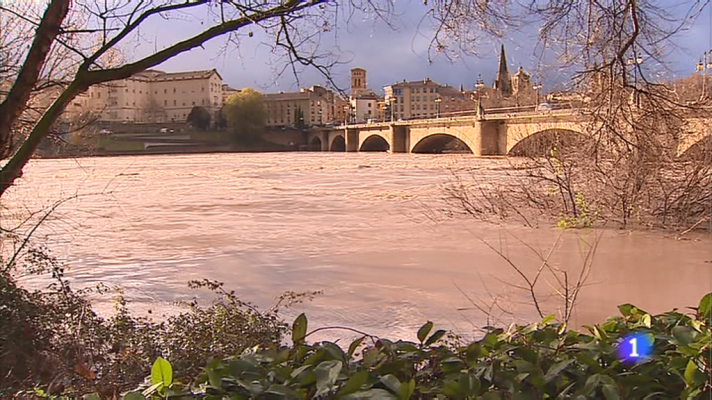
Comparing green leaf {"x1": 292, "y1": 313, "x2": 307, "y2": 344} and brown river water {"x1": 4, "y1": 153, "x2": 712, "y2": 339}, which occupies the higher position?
green leaf {"x1": 292, "y1": 313, "x2": 307, "y2": 344}

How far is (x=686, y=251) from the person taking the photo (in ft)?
32.8

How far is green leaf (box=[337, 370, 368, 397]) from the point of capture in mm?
1254

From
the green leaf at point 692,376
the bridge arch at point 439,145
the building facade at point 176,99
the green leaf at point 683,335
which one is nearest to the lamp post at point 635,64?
the green leaf at point 683,335

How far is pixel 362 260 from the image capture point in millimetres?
9406

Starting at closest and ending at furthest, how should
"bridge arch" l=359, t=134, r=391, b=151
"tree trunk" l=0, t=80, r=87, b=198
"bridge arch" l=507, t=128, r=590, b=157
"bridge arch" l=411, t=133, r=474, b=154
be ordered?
1. "tree trunk" l=0, t=80, r=87, b=198
2. "bridge arch" l=507, t=128, r=590, b=157
3. "bridge arch" l=411, t=133, r=474, b=154
4. "bridge arch" l=359, t=134, r=391, b=151

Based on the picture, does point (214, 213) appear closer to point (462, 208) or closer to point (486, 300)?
point (462, 208)

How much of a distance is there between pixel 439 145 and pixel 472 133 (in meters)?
14.6

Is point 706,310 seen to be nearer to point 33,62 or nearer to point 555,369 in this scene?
point 555,369

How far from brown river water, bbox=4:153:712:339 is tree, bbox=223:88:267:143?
4997 cm

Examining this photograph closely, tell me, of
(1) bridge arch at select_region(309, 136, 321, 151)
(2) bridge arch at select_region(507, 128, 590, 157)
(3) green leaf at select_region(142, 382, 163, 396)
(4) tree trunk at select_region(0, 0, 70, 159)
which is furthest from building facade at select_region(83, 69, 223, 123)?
(3) green leaf at select_region(142, 382, 163, 396)

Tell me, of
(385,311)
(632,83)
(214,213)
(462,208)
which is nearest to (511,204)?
(462,208)

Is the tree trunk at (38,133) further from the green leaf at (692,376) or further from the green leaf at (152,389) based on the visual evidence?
the green leaf at (692,376)

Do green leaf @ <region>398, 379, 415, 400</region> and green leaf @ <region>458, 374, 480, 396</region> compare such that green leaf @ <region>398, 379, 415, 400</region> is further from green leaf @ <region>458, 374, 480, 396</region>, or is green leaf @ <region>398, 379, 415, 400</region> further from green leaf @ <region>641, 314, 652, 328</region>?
green leaf @ <region>641, 314, 652, 328</region>

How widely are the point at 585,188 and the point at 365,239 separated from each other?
4.66m
